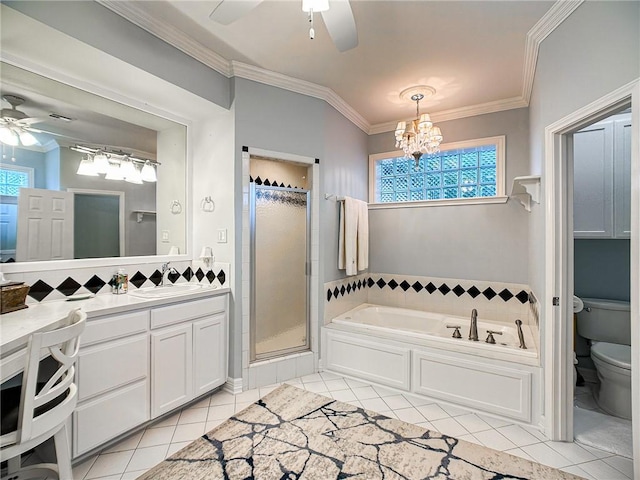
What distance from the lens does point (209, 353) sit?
2.49 metres

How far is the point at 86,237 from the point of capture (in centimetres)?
226

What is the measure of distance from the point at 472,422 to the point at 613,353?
121 centimetres

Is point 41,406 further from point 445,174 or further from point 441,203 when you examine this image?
point 445,174

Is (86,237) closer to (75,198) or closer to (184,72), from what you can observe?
(75,198)

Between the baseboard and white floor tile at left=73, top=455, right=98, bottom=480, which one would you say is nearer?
white floor tile at left=73, top=455, right=98, bottom=480

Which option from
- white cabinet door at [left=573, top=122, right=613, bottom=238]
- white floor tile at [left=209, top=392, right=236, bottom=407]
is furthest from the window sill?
white floor tile at [left=209, top=392, right=236, bottom=407]

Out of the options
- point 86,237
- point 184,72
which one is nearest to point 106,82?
point 184,72

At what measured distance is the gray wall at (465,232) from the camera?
3.20 meters

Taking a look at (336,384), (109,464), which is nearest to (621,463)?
(336,384)

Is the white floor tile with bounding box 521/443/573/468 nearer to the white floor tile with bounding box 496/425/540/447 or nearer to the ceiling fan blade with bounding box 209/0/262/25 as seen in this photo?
the white floor tile with bounding box 496/425/540/447

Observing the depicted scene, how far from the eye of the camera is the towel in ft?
10.8

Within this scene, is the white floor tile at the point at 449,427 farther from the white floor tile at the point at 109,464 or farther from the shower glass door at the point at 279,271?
the white floor tile at the point at 109,464

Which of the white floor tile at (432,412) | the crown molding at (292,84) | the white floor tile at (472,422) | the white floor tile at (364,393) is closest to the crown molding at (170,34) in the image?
the crown molding at (292,84)

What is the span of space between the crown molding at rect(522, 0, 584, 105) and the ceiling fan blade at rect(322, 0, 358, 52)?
130cm
